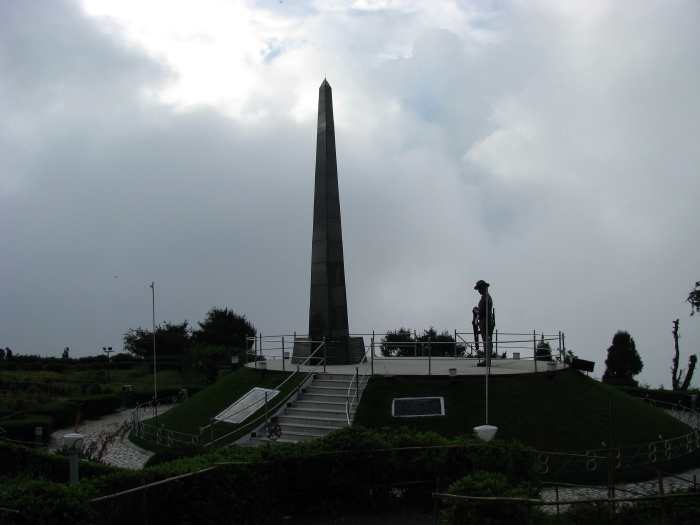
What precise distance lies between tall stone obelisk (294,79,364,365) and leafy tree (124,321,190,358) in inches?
1596

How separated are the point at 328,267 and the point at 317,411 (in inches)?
272

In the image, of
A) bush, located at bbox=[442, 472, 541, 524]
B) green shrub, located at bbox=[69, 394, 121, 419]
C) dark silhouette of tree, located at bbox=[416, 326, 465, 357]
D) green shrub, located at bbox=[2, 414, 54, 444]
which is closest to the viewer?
bush, located at bbox=[442, 472, 541, 524]

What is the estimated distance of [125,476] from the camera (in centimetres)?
898

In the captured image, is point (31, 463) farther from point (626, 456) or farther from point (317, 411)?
point (626, 456)

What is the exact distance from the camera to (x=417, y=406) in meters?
15.7

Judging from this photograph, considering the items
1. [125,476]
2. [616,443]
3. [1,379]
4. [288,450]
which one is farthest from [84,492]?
[1,379]

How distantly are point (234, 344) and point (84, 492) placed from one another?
50.2 metres

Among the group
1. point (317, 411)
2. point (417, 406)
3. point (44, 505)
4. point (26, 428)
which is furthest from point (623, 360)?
point (44, 505)

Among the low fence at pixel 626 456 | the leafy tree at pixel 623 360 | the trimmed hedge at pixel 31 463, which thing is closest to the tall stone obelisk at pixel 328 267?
the low fence at pixel 626 456

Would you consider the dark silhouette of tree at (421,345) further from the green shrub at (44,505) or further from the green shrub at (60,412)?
the green shrub at (44,505)

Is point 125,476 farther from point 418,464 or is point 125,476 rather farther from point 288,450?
point 418,464

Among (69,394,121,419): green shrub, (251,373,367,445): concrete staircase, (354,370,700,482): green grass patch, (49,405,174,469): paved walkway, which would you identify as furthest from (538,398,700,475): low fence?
(69,394,121,419): green shrub

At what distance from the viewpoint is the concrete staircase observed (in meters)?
15.4

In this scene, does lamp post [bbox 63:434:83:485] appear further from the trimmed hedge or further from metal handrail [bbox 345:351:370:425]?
metal handrail [bbox 345:351:370:425]
